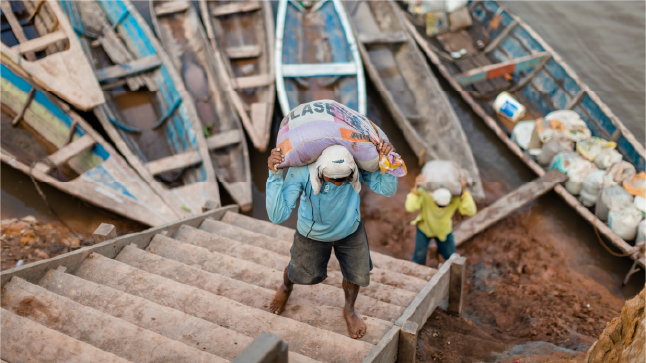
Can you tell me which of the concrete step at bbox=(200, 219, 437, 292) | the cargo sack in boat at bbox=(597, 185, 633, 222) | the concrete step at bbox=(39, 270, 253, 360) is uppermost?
the concrete step at bbox=(39, 270, 253, 360)

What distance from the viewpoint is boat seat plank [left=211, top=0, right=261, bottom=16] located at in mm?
7039

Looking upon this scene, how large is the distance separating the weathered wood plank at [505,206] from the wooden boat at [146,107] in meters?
2.71

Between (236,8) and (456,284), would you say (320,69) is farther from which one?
(456,284)

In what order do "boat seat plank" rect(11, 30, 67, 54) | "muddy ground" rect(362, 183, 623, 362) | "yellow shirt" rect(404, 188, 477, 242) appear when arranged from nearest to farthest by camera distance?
1. "muddy ground" rect(362, 183, 623, 362)
2. "yellow shirt" rect(404, 188, 477, 242)
3. "boat seat plank" rect(11, 30, 67, 54)

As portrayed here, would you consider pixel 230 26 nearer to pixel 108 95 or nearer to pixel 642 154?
pixel 108 95

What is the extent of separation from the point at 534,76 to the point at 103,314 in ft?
21.0

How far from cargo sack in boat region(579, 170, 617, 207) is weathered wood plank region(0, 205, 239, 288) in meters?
4.19

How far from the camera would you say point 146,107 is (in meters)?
5.85

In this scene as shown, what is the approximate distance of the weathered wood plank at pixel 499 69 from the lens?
252 inches

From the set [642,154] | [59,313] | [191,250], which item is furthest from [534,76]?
[59,313]

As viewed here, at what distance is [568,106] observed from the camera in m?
5.88

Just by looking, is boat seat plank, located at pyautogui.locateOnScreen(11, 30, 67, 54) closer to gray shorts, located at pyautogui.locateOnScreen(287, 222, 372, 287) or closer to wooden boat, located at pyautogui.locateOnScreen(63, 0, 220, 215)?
wooden boat, located at pyautogui.locateOnScreen(63, 0, 220, 215)

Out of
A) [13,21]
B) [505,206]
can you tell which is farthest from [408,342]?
[13,21]

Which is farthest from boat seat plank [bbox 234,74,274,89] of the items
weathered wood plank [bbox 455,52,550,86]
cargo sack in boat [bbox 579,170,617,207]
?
cargo sack in boat [bbox 579,170,617,207]
